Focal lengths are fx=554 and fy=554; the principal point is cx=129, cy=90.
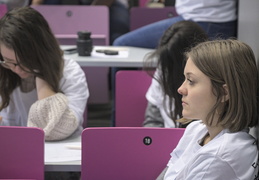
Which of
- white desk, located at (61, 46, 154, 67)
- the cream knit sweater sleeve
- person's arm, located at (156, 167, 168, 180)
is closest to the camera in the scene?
person's arm, located at (156, 167, 168, 180)

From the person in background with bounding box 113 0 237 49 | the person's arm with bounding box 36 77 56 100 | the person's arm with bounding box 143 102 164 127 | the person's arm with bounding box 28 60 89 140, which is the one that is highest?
the person in background with bounding box 113 0 237 49

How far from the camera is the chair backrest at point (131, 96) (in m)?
2.99

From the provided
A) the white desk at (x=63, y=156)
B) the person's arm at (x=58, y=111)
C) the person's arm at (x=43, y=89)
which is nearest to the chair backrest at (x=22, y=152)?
the white desk at (x=63, y=156)

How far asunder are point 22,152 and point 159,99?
959mm

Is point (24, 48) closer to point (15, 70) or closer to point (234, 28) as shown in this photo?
point (15, 70)

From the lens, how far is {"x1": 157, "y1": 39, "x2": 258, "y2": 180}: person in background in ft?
5.28

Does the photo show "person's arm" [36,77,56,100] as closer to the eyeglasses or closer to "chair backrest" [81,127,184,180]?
the eyeglasses

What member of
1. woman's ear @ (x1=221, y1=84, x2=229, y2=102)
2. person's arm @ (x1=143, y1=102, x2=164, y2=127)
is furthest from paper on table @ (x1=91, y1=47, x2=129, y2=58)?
woman's ear @ (x1=221, y1=84, x2=229, y2=102)

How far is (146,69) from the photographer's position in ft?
10.1

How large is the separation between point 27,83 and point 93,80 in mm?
1700

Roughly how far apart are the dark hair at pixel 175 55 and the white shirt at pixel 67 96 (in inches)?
15.8

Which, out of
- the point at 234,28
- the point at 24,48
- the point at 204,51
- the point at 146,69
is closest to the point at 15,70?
the point at 24,48

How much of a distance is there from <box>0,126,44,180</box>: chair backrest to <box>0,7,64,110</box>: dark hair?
22.3 inches

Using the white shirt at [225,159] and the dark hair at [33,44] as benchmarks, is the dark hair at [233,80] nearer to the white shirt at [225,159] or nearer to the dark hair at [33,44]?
the white shirt at [225,159]
